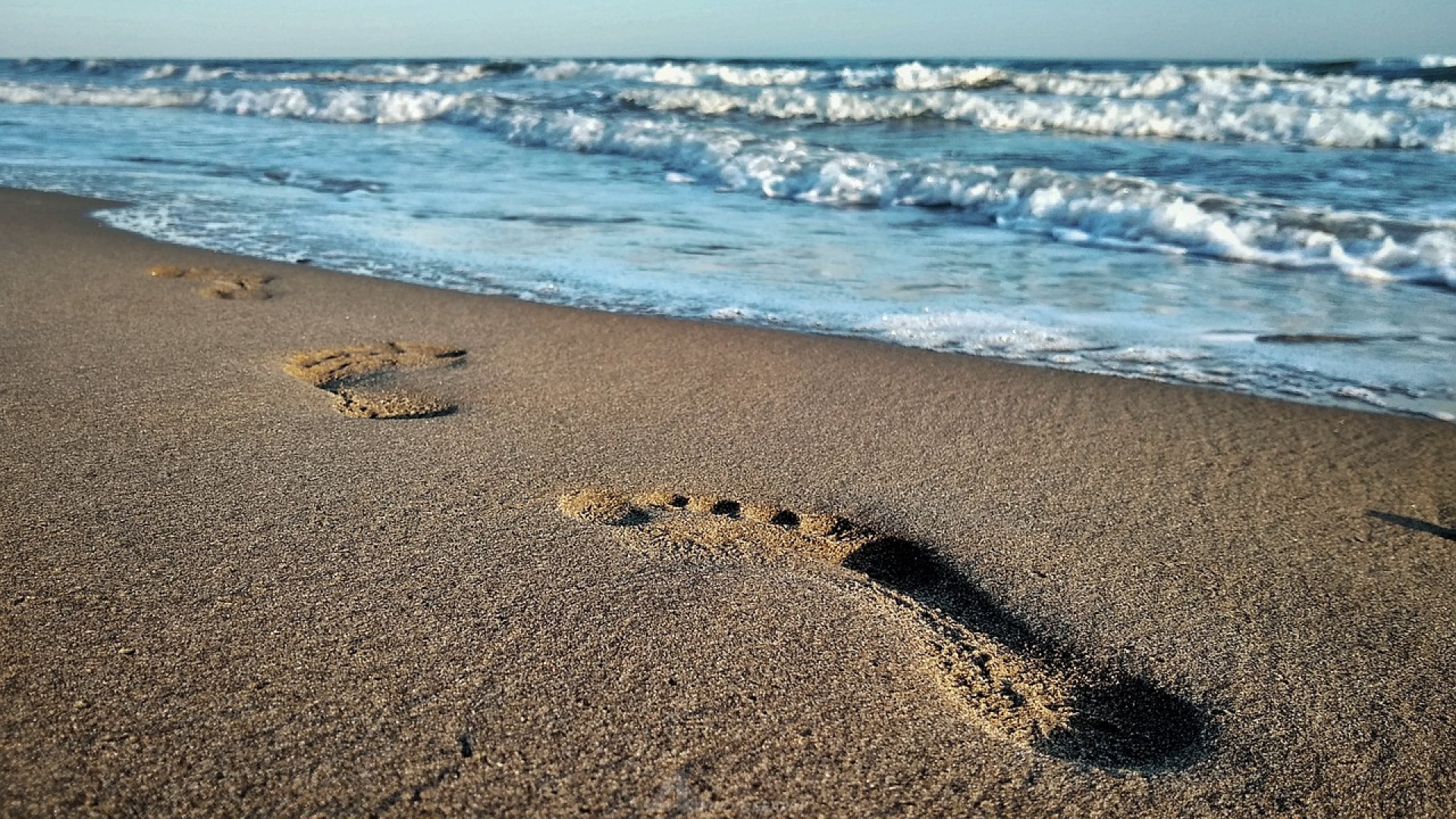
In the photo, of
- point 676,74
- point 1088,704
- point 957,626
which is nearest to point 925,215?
point 957,626

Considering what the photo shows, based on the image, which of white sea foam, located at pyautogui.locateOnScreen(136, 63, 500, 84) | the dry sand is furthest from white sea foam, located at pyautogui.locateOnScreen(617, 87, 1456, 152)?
white sea foam, located at pyautogui.locateOnScreen(136, 63, 500, 84)

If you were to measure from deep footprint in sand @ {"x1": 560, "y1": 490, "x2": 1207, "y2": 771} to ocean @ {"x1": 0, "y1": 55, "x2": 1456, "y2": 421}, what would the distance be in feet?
5.08

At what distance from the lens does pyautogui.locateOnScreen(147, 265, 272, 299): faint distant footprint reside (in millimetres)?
3988

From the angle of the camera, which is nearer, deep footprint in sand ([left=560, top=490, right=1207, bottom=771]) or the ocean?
deep footprint in sand ([left=560, top=490, right=1207, bottom=771])

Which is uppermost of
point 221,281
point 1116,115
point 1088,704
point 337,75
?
point 337,75

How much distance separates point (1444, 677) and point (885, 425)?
1.33 metres

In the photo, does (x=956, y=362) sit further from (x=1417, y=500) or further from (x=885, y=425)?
(x=1417, y=500)

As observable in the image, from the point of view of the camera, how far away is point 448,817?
4.11 ft

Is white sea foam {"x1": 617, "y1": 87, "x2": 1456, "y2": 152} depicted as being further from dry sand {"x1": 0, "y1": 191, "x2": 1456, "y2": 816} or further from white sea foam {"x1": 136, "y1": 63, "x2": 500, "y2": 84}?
white sea foam {"x1": 136, "y1": 63, "x2": 500, "y2": 84}

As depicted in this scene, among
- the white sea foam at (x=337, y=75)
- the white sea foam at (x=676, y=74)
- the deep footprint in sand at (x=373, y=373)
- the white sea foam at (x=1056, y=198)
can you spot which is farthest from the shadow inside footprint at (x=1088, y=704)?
the white sea foam at (x=337, y=75)

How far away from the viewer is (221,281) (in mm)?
4207

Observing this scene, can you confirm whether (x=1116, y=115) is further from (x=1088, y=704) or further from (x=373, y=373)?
(x=1088, y=704)

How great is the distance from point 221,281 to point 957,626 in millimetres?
3447

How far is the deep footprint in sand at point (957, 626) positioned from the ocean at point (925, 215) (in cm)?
155
